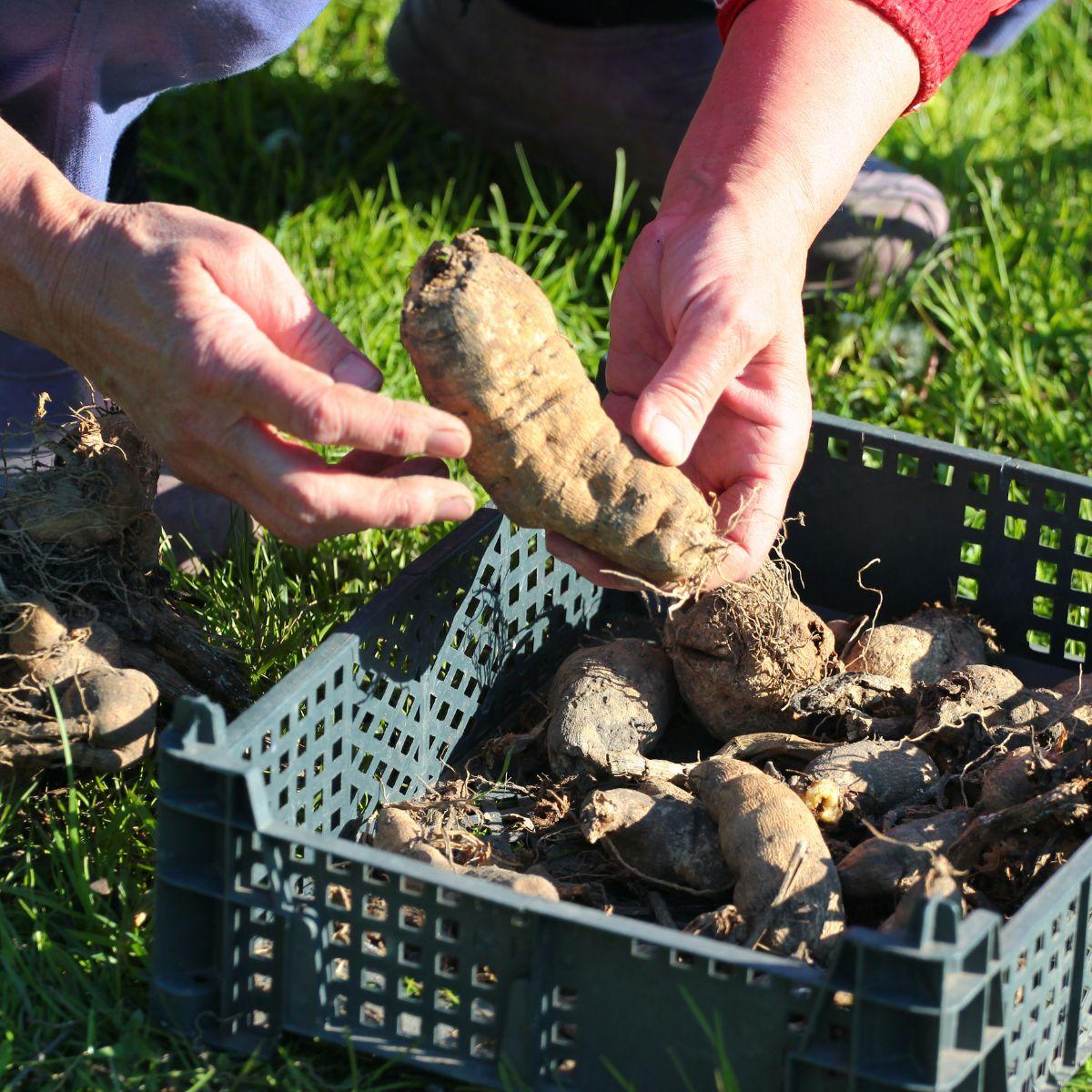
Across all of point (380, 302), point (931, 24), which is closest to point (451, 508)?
point (931, 24)

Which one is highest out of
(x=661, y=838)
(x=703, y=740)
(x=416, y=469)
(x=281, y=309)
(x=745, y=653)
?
(x=281, y=309)

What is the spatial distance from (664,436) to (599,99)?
2.04 meters

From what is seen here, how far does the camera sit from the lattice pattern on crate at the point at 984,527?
240 centimetres

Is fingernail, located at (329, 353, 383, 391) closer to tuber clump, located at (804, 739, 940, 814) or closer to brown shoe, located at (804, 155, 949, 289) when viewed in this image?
tuber clump, located at (804, 739, 940, 814)

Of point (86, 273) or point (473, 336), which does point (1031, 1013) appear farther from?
point (86, 273)

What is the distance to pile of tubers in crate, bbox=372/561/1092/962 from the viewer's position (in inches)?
73.5

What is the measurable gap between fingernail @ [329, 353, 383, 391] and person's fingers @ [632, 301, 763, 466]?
348mm

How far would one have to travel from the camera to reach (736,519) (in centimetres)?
221

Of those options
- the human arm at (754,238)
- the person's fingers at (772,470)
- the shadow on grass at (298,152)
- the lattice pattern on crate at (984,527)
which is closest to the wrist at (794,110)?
the human arm at (754,238)

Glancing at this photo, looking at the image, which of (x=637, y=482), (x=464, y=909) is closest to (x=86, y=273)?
(x=637, y=482)

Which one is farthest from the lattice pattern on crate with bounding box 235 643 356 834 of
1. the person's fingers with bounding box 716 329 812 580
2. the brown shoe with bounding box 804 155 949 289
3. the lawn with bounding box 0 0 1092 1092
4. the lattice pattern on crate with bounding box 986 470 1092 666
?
the brown shoe with bounding box 804 155 949 289

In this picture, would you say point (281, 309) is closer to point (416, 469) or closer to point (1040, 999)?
point (416, 469)

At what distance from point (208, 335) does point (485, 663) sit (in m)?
0.81

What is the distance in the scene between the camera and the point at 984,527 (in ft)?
8.18
